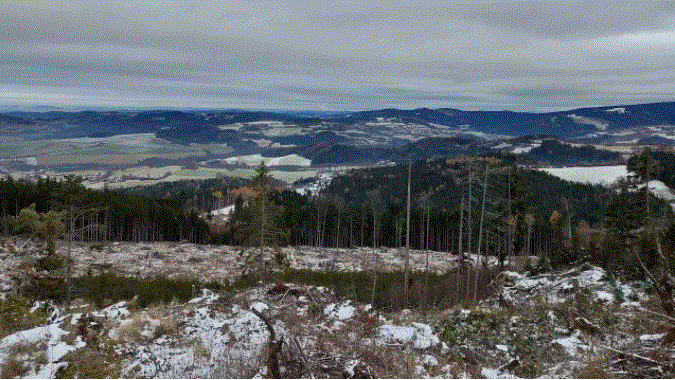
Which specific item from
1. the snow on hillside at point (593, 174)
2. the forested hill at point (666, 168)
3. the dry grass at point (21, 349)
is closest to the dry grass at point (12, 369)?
the dry grass at point (21, 349)

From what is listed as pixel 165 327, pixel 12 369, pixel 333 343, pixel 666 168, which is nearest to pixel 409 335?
pixel 333 343

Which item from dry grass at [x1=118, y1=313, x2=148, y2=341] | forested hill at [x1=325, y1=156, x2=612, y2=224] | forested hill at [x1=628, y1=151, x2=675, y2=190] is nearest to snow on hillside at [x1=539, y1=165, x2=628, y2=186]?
forested hill at [x1=628, y1=151, x2=675, y2=190]

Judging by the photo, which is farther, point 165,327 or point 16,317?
point 165,327

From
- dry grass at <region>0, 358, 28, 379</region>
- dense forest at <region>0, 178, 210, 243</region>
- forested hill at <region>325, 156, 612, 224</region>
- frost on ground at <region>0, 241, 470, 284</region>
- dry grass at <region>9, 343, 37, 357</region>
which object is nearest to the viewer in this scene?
dry grass at <region>0, 358, 28, 379</region>

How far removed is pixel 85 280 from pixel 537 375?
30409 millimetres

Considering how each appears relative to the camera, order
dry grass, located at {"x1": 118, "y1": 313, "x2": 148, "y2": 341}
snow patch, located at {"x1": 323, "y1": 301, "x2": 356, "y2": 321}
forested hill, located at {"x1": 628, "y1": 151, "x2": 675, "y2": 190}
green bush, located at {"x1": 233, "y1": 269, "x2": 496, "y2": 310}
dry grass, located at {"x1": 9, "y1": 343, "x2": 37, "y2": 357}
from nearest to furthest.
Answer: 1. dry grass, located at {"x1": 9, "y1": 343, "x2": 37, "y2": 357}
2. dry grass, located at {"x1": 118, "y1": 313, "x2": 148, "y2": 341}
3. snow patch, located at {"x1": 323, "y1": 301, "x2": 356, "y2": 321}
4. green bush, located at {"x1": 233, "y1": 269, "x2": 496, "y2": 310}
5. forested hill, located at {"x1": 628, "y1": 151, "x2": 675, "y2": 190}

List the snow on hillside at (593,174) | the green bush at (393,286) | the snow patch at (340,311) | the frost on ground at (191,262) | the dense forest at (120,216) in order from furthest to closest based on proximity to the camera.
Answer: the snow on hillside at (593,174) < the dense forest at (120,216) < the frost on ground at (191,262) < the green bush at (393,286) < the snow patch at (340,311)

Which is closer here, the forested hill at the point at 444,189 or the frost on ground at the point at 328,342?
the frost on ground at the point at 328,342

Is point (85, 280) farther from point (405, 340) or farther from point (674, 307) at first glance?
point (674, 307)

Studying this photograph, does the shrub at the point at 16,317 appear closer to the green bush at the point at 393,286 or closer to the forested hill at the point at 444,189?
the green bush at the point at 393,286

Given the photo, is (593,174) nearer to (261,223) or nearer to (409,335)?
(261,223)

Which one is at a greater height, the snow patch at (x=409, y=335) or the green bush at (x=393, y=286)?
the snow patch at (x=409, y=335)

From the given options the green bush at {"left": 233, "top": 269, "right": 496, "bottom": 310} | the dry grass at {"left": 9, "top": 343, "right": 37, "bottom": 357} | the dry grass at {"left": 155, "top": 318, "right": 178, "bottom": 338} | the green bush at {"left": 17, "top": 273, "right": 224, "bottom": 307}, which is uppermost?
the dry grass at {"left": 9, "top": 343, "right": 37, "bottom": 357}

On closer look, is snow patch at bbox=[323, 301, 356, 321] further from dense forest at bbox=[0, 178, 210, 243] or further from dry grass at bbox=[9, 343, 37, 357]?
dense forest at bbox=[0, 178, 210, 243]
